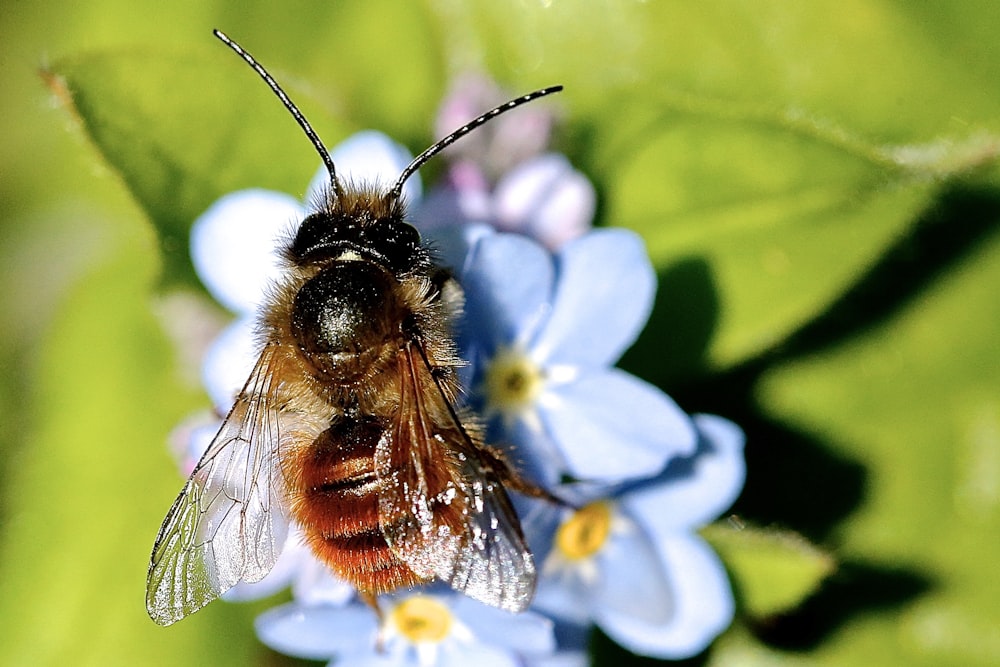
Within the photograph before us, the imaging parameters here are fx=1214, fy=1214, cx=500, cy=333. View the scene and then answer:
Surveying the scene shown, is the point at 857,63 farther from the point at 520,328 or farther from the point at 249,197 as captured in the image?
the point at 249,197

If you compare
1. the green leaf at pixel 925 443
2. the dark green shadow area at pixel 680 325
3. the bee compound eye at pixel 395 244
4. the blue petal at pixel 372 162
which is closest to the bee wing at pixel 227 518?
the bee compound eye at pixel 395 244

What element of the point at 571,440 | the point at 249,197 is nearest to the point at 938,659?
the point at 571,440

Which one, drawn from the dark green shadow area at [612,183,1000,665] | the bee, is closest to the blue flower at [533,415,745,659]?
the bee

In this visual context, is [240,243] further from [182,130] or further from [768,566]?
[768,566]

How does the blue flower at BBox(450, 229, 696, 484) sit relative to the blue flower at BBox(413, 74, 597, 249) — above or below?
below

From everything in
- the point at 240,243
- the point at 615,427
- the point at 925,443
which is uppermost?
the point at 240,243

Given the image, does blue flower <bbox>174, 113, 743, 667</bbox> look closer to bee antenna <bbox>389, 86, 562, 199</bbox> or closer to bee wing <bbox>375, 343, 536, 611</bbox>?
bee antenna <bbox>389, 86, 562, 199</bbox>

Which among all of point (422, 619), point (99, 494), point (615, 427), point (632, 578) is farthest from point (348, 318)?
point (99, 494)
